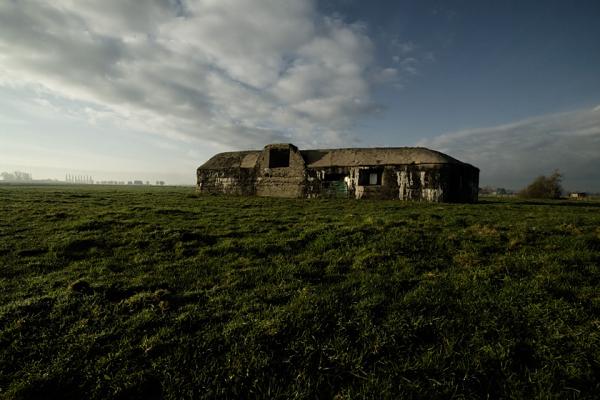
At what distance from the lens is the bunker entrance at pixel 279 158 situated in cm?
2598

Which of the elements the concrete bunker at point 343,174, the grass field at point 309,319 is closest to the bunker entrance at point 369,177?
the concrete bunker at point 343,174

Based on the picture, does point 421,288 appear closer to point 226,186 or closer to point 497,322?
point 497,322

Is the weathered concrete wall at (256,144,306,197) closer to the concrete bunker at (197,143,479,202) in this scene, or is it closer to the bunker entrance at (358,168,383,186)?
the concrete bunker at (197,143,479,202)

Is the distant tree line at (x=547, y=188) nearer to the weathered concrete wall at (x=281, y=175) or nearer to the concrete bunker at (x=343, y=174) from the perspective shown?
the concrete bunker at (x=343, y=174)

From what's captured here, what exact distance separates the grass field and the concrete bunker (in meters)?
13.1

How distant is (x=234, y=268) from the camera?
6.66m

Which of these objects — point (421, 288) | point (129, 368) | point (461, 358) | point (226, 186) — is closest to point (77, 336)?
point (129, 368)

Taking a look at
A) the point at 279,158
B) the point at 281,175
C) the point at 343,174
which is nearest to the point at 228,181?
the point at 279,158

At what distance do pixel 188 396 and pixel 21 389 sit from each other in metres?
1.85

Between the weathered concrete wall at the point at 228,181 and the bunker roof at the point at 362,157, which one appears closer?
the bunker roof at the point at 362,157

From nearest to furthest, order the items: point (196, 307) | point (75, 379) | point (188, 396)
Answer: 1. point (188, 396)
2. point (75, 379)
3. point (196, 307)

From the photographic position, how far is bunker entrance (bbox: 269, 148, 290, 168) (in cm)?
2598

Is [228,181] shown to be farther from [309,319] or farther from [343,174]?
[309,319]

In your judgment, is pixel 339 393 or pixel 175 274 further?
pixel 175 274
